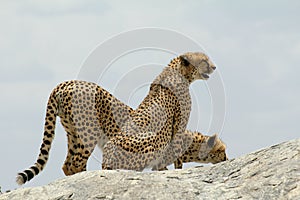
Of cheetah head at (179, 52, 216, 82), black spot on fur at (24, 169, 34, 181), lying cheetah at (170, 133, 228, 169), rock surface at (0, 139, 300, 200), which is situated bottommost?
rock surface at (0, 139, 300, 200)

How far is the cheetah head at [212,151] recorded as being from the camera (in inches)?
437

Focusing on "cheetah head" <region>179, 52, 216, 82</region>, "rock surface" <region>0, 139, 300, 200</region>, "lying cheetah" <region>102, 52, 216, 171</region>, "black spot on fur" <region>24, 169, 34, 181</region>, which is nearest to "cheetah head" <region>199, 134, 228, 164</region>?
"lying cheetah" <region>102, 52, 216, 171</region>

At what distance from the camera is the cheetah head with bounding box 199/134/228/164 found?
36.4 ft

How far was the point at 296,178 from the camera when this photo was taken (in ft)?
18.6

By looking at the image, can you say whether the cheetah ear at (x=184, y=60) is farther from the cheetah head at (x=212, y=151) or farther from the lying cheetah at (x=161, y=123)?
the cheetah head at (x=212, y=151)

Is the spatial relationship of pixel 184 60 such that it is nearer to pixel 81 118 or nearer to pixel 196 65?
pixel 196 65

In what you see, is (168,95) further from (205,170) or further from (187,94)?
(205,170)

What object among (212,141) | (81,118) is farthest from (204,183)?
(212,141)

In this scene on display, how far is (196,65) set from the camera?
9648 millimetres

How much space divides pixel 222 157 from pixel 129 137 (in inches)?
134

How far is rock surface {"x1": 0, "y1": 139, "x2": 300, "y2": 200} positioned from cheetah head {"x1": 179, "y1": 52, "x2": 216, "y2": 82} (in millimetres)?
3330

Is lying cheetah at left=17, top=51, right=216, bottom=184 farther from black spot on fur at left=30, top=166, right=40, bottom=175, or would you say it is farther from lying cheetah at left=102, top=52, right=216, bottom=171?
lying cheetah at left=102, top=52, right=216, bottom=171

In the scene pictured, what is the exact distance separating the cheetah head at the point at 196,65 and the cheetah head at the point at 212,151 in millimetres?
1775

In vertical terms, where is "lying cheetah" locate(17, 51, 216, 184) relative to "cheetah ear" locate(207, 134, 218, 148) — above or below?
below
